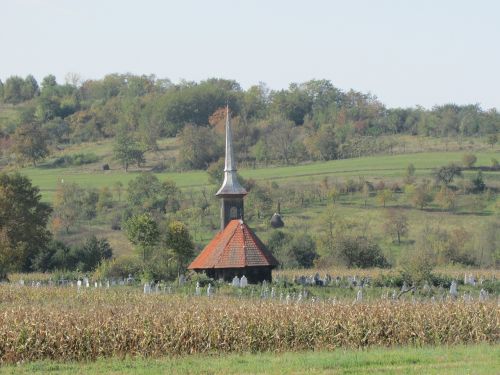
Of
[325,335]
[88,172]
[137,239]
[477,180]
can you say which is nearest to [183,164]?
[88,172]

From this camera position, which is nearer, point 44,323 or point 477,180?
point 44,323

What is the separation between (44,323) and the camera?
2848 cm

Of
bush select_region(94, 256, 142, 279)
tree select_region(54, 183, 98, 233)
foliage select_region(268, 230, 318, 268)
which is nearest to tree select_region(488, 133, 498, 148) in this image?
tree select_region(54, 183, 98, 233)

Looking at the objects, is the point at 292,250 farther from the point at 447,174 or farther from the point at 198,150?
the point at 198,150

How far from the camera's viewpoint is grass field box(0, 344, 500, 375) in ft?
80.9

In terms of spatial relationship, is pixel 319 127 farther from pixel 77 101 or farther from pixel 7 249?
pixel 7 249

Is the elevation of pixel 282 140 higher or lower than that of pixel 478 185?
higher

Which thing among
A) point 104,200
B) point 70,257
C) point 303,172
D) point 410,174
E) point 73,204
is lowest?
point 70,257

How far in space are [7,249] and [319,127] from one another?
287 feet

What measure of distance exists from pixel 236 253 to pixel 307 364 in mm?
26715

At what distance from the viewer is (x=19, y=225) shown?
66312 mm

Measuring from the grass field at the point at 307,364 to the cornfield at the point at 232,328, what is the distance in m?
1.16

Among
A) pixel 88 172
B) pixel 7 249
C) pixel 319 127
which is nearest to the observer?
pixel 7 249

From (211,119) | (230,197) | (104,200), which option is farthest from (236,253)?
(211,119)
